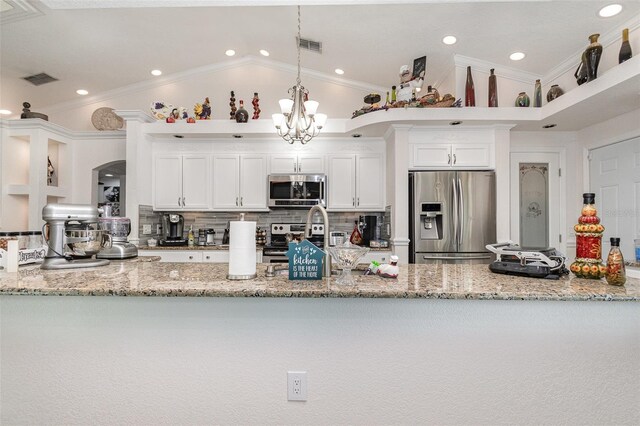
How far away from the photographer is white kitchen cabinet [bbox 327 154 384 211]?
13.2 feet

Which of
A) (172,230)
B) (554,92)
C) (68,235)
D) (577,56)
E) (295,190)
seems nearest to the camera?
(68,235)

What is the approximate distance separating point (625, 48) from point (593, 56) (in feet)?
0.72

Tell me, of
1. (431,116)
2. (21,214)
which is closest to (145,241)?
(21,214)

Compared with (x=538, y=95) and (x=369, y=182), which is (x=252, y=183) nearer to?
(x=369, y=182)

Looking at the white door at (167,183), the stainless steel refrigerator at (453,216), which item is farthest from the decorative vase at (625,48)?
the white door at (167,183)

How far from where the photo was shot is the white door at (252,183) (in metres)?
4.09

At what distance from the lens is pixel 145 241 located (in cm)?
405

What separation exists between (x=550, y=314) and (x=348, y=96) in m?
3.71

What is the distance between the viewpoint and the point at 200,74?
4480 mm

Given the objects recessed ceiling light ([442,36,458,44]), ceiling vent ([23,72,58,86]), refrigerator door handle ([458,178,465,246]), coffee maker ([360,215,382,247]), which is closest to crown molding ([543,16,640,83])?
recessed ceiling light ([442,36,458,44])

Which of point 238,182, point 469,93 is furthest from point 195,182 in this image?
point 469,93

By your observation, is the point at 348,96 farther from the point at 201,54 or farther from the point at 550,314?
the point at 550,314

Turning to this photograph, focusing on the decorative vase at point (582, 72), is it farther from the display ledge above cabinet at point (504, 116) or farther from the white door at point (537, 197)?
the white door at point (537, 197)

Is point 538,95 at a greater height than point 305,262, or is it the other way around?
point 538,95
